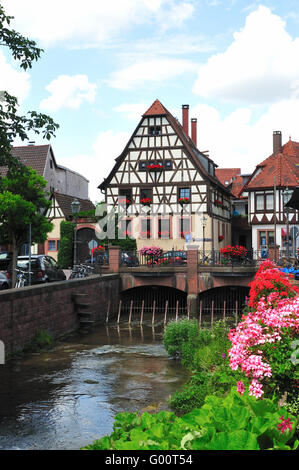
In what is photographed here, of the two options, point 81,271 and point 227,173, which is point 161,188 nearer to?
point 81,271

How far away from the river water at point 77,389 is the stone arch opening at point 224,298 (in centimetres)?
1196

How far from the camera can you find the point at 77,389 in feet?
41.0

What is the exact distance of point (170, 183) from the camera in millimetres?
40250

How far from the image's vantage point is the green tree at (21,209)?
26953mm

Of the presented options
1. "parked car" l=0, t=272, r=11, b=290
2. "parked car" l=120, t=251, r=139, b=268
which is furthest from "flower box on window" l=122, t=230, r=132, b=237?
"parked car" l=0, t=272, r=11, b=290

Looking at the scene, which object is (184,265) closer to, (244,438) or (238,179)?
(244,438)

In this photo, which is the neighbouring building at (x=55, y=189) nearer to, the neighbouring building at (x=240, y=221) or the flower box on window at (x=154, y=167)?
the flower box on window at (x=154, y=167)

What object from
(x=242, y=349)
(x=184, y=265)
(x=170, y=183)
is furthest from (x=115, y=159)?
(x=242, y=349)

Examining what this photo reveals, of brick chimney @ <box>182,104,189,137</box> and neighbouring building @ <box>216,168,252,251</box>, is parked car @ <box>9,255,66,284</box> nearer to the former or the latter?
brick chimney @ <box>182,104,189,137</box>

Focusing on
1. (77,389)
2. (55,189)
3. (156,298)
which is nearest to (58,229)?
(55,189)

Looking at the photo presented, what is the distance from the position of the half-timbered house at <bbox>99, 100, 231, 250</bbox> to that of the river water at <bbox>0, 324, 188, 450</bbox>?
69.5 feet

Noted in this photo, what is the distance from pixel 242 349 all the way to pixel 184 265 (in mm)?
23817

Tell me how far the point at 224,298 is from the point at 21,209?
530 inches
